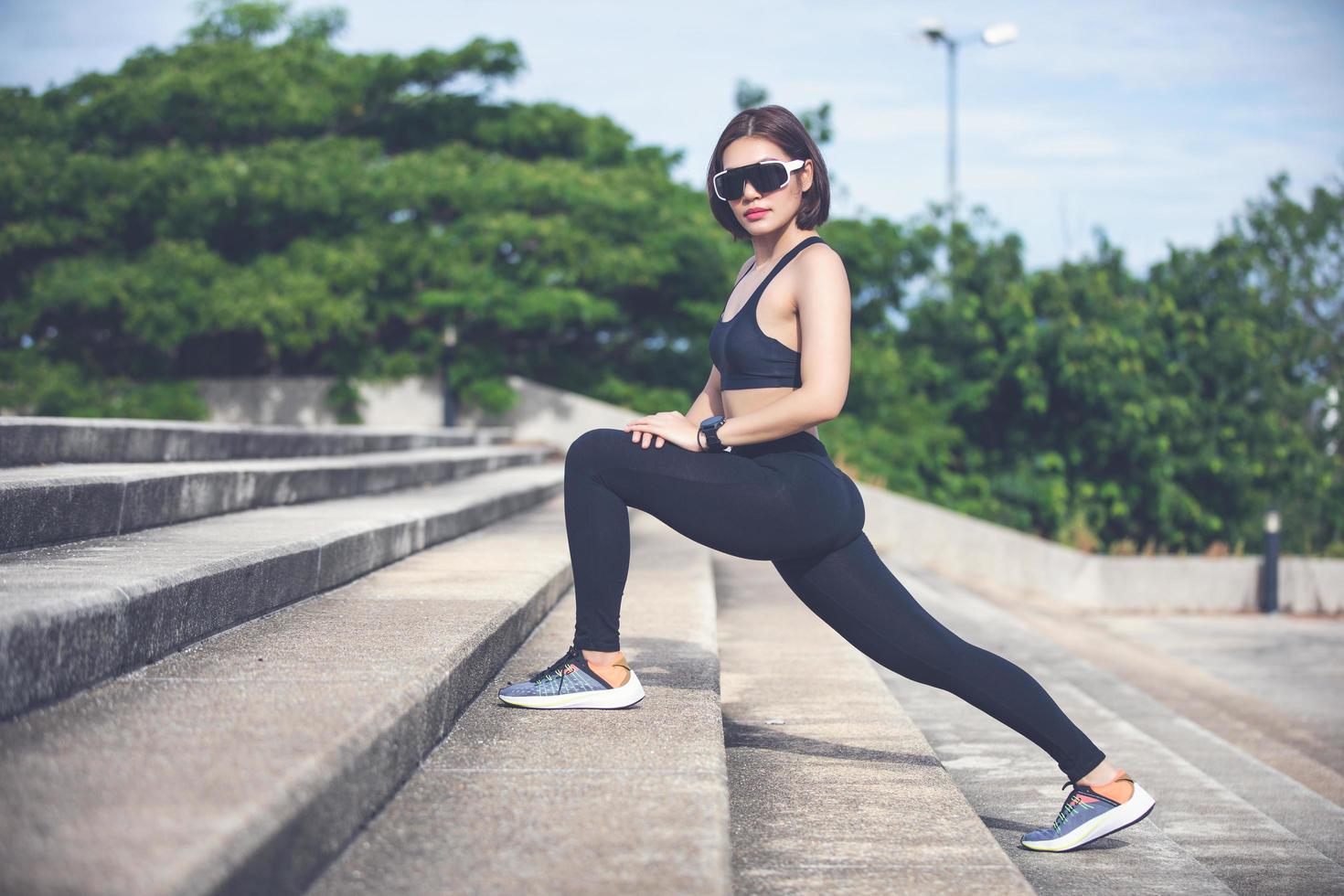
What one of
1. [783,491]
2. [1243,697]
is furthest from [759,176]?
[1243,697]

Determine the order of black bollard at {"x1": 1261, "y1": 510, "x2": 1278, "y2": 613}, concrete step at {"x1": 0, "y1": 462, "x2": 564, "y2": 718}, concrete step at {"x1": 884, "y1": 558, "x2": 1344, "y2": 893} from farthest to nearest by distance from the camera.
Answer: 1. black bollard at {"x1": 1261, "y1": 510, "x2": 1278, "y2": 613}
2. concrete step at {"x1": 884, "y1": 558, "x2": 1344, "y2": 893}
3. concrete step at {"x1": 0, "y1": 462, "x2": 564, "y2": 718}

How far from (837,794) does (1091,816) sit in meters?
0.59

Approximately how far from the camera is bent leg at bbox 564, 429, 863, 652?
8.57ft

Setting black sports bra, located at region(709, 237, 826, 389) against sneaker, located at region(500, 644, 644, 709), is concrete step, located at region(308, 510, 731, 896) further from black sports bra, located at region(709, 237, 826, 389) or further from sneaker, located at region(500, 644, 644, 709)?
black sports bra, located at region(709, 237, 826, 389)

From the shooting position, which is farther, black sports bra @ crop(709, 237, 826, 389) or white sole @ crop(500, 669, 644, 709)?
white sole @ crop(500, 669, 644, 709)

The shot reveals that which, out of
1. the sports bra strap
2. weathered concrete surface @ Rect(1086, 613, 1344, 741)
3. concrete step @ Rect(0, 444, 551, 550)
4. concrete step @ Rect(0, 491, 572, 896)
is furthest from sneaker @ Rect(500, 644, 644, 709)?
weathered concrete surface @ Rect(1086, 613, 1344, 741)

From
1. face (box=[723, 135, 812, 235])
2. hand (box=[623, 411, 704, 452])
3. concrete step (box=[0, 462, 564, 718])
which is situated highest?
face (box=[723, 135, 812, 235])

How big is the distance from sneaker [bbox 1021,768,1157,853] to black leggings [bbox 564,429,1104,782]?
0.06 m

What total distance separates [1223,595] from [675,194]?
1018 centimetres

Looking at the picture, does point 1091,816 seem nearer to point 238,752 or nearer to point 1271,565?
point 238,752

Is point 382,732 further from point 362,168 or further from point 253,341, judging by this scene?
point 253,341

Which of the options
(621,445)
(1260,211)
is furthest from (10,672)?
(1260,211)

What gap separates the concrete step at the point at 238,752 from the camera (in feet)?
4.76

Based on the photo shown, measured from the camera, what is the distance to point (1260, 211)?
31719 millimetres
